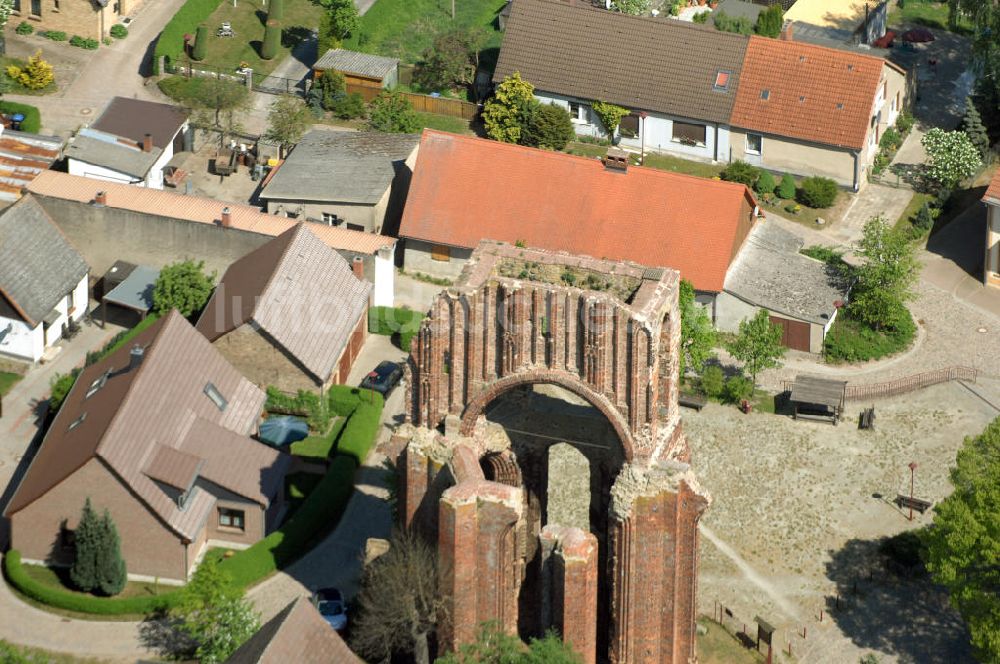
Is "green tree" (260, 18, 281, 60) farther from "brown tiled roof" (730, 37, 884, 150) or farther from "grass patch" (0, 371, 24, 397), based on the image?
"grass patch" (0, 371, 24, 397)

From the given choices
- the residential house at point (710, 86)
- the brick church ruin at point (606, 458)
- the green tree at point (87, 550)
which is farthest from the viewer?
the residential house at point (710, 86)

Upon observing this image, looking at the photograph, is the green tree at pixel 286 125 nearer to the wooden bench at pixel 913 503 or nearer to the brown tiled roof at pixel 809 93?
the brown tiled roof at pixel 809 93

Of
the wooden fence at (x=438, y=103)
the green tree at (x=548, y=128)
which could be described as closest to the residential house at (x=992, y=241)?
the green tree at (x=548, y=128)

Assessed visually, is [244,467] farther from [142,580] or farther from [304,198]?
[304,198]

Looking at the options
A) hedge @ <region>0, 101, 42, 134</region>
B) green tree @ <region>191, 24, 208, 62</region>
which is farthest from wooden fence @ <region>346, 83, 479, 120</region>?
hedge @ <region>0, 101, 42, 134</region>

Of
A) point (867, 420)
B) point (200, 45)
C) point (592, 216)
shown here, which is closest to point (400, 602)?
point (867, 420)

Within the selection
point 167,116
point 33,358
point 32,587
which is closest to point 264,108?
point 167,116
